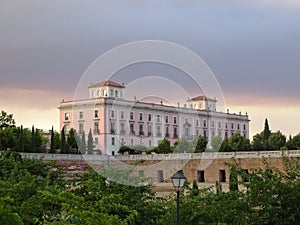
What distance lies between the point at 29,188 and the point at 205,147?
3702 centimetres

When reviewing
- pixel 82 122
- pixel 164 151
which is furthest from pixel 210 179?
pixel 82 122

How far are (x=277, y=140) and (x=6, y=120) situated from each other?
85.7ft

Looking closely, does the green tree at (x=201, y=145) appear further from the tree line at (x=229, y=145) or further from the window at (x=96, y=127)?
the window at (x=96, y=127)

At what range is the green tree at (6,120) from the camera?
2537 inches

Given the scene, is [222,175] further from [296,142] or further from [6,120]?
[6,120]

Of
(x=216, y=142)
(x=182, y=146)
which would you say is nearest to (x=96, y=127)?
(x=182, y=146)

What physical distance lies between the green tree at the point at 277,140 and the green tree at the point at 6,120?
2506cm

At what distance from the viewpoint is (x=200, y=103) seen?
41.1 meters

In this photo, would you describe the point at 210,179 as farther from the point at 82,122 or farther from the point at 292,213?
the point at 292,213

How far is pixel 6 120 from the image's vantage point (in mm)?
64938

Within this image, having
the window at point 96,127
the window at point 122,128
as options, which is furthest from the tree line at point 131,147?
the window at point 96,127

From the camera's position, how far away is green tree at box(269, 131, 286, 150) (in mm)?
59281

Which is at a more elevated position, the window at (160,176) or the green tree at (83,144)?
the green tree at (83,144)

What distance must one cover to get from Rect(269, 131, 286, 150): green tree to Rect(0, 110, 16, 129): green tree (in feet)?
82.2
